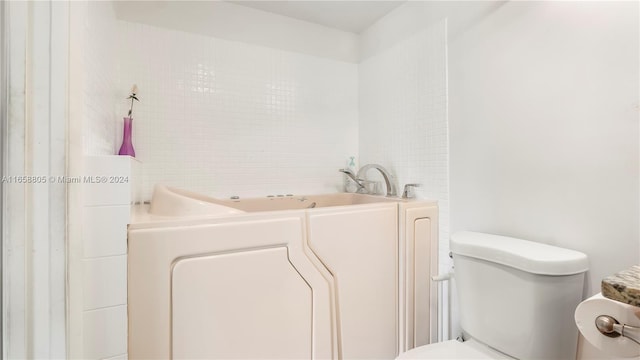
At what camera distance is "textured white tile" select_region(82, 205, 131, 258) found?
2.99 ft

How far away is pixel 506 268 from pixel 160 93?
2000mm

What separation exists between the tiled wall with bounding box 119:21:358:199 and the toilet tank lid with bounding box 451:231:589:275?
1.25 meters

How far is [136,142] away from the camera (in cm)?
173

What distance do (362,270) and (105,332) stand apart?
1048mm

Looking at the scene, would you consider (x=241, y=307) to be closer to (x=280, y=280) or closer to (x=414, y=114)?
(x=280, y=280)

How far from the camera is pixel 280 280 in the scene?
1.25 meters

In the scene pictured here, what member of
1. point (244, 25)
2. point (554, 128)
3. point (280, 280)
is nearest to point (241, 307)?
point (280, 280)

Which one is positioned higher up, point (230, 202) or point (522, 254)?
point (230, 202)

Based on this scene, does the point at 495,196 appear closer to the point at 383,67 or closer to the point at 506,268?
the point at 506,268

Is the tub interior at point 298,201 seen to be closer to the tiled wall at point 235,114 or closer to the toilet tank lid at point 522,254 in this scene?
the tiled wall at point 235,114

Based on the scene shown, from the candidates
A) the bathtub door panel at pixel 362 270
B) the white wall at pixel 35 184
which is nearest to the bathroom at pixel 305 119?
the white wall at pixel 35 184

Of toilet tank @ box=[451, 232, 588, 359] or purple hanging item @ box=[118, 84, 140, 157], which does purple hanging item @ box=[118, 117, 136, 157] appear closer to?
purple hanging item @ box=[118, 84, 140, 157]

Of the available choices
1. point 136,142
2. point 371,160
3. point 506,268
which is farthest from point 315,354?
point 136,142

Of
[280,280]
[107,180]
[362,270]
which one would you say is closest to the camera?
[107,180]
